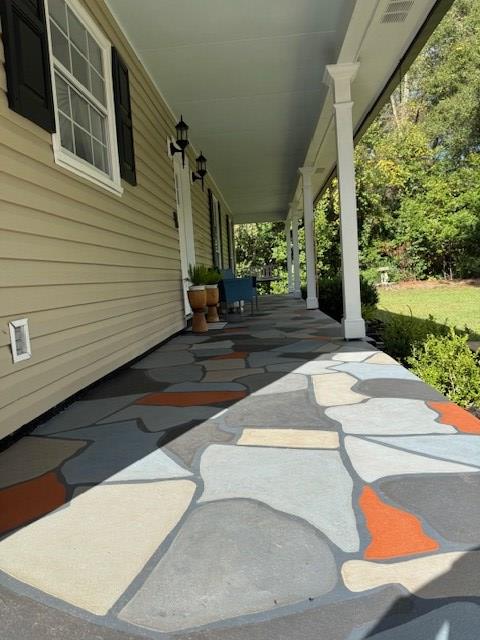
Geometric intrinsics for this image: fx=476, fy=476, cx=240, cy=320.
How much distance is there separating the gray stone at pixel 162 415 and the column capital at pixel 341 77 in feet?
11.0

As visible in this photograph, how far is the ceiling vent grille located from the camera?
3.38 metres

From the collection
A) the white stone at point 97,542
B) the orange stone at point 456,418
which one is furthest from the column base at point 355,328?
the white stone at point 97,542

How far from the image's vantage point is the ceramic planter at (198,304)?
217 inches

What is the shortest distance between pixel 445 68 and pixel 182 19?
1711 cm

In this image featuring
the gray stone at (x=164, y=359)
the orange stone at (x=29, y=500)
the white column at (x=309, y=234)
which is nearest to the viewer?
the orange stone at (x=29, y=500)

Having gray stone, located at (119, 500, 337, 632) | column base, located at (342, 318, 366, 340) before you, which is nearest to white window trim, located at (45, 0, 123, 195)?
gray stone, located at (119, 500, 337, 632)

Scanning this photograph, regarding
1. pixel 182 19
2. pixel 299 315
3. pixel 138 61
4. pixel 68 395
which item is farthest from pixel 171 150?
pixel 68 395

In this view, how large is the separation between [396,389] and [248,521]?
1536 millimetres

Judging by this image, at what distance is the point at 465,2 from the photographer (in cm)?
1730

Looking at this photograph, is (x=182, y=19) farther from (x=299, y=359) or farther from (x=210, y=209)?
(x=210, y=209)

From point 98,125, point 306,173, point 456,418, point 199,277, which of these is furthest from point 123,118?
point 306,173

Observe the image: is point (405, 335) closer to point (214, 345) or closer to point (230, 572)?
point (214, 345)

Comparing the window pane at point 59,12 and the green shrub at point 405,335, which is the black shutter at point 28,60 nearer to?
the window pane at point 59,12

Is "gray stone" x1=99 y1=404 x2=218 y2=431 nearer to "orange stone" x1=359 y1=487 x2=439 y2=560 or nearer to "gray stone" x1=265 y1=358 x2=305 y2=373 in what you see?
"gray stone" x1=265 y1=358 x2=305 y2=373
